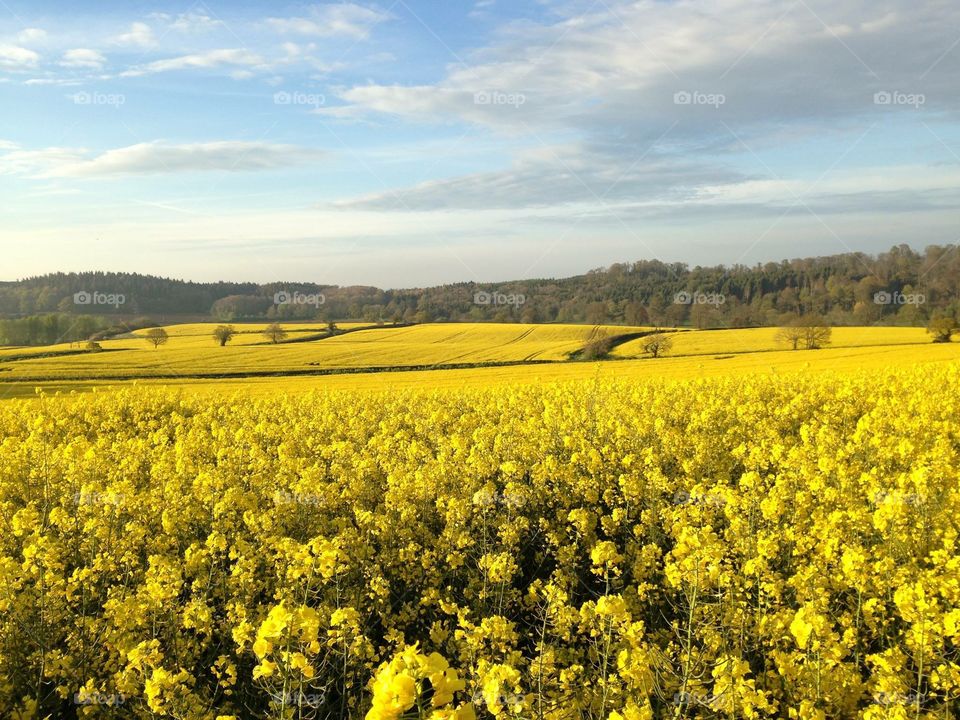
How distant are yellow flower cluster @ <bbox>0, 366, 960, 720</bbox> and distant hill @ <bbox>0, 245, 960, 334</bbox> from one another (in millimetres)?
68978

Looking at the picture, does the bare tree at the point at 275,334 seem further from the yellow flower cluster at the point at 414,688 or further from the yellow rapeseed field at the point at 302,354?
the yellow flower cluster at the point at 414,688

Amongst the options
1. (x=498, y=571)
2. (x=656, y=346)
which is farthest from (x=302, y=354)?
(x=498, y=571)

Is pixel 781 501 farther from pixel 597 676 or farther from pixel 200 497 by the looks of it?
pixel 200 497

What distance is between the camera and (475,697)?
369 centimetres

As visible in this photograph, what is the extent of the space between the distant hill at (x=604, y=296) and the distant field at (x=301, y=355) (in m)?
10.6

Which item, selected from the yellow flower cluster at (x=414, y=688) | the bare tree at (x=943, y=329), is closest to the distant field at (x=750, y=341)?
the bare tree at (x=943, y=329)

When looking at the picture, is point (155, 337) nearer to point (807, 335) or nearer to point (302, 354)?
point (302, 354)

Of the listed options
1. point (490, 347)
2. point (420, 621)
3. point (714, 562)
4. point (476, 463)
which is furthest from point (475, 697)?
point (490, 347)

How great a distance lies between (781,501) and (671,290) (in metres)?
Result: 113

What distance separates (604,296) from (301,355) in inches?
2990

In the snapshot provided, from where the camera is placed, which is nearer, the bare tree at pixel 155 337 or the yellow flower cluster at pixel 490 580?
the yellow flower cluster at pixel 490 580

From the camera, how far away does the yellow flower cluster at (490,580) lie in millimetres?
4297

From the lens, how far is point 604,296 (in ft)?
383

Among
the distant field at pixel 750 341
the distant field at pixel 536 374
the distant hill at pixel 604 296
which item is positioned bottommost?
the distant field at pixel 536 374
